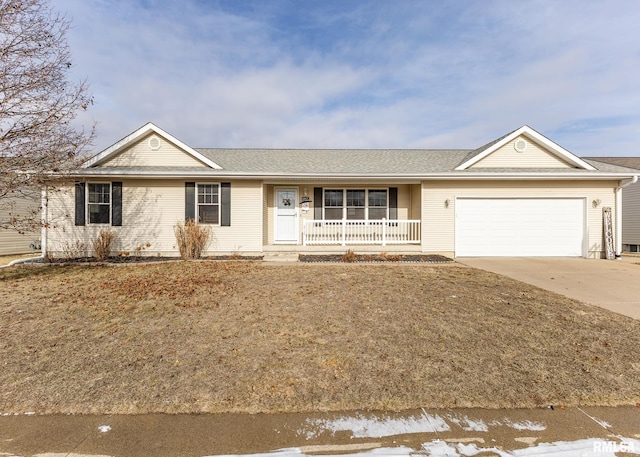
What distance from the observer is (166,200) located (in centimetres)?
1116

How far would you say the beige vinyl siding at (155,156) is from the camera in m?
11.4

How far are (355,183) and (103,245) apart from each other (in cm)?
877

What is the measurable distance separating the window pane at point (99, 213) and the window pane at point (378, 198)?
9431 mm

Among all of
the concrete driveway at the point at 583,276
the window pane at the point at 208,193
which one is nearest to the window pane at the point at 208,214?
the window pane at the point at 208,193

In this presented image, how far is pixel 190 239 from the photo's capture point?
10.5m

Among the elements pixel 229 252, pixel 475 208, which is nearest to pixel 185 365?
pixel 229 252

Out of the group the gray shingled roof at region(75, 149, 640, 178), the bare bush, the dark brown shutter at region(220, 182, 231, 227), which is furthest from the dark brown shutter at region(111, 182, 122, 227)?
the dark brown shutter at region(220, 182, 231, 227)

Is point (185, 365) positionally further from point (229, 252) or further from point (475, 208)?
point (475, 208)

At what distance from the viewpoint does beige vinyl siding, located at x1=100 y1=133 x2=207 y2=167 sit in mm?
11352

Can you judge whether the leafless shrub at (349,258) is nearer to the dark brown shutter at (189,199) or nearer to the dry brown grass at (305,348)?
the dry brown grass at (305,348)

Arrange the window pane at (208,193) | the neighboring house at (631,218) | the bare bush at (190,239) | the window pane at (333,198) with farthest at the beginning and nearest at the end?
the neighboring house at (631,218)
the window pane at (333,198)
the window pane at (208,193)
the bare bush at (190,239)

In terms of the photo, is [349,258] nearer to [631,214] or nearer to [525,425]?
[525,425]

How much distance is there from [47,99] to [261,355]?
8380 mm

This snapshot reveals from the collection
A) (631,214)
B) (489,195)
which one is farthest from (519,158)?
(631,214)
